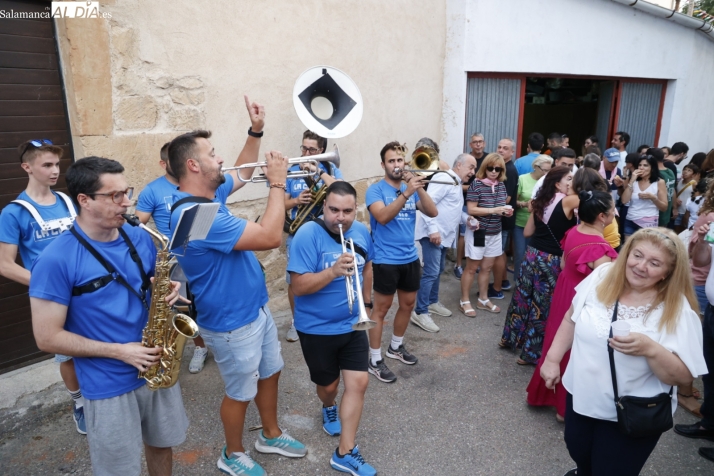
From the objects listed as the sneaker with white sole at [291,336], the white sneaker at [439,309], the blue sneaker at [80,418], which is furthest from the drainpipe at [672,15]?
the blue sneaker at [80,418]

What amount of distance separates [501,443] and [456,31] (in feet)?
19.0

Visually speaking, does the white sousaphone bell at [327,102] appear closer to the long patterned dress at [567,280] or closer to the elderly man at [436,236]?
the elderly man at [436,236]

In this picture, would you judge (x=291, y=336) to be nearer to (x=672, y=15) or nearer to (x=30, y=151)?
(x=30, y=151)

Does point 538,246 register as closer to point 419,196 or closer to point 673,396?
point 419,196

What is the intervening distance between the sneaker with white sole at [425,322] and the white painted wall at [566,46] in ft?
10.2

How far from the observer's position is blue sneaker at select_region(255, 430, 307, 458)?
3.18 m

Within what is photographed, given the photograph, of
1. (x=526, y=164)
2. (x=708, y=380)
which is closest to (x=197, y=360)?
(x=708, y=380)

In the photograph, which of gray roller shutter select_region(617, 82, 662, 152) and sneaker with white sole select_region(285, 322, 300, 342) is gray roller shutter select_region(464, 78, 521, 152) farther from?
sneaker with white sole select_region(285, 322, 300, 342)

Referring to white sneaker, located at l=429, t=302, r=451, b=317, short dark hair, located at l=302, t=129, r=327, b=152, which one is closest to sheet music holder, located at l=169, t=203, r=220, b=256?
short dark hair, located at l=302, t=129, r=327, b=152

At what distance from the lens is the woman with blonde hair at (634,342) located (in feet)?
7.18

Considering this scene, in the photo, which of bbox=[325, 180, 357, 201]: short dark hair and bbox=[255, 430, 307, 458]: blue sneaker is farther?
bbox=[255, 430, 307, 458]: blue sneaker

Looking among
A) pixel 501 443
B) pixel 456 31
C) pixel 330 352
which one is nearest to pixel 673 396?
pixel 501 443

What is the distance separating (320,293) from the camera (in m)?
3.01

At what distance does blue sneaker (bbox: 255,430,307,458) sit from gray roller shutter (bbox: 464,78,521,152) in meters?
5.49
